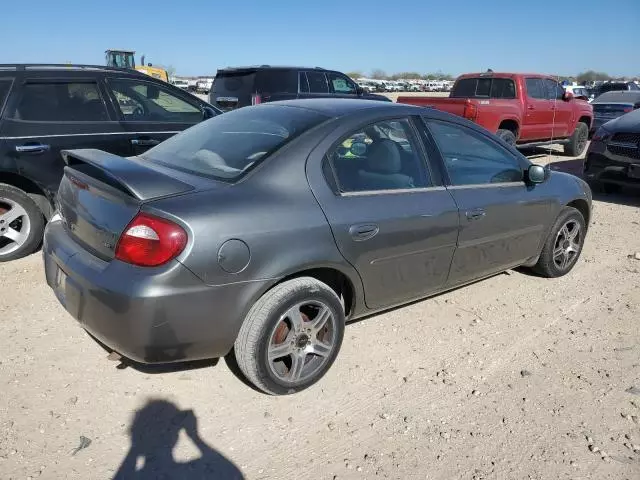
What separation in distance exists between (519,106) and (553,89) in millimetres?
1738

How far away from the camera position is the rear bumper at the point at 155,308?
7.88 ft

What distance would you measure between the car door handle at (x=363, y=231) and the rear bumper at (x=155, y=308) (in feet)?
2.11

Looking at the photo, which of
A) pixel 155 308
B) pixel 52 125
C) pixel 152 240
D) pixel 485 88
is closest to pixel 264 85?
pixel 485 88

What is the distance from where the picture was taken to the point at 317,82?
11406 mm

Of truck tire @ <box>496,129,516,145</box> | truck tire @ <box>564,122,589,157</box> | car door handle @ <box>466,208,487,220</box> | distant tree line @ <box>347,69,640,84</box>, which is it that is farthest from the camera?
distant tree line @ <box>347,69,640,84</box>

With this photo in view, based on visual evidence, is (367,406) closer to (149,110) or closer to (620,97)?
(149,110)

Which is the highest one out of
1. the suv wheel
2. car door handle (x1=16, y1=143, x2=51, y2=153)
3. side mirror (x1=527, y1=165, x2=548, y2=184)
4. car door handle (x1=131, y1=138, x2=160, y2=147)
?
side mirror (x1=527, y1=165, x2=548, y2=184)

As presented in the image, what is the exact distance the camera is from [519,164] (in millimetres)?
4121

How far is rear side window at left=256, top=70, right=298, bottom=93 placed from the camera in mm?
10484

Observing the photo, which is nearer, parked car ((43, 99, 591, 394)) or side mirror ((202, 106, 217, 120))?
parked car ((43, 99, 591, 394))

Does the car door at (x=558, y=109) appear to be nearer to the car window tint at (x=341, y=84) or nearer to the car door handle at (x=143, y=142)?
the car window tint at (x=341, y=84)

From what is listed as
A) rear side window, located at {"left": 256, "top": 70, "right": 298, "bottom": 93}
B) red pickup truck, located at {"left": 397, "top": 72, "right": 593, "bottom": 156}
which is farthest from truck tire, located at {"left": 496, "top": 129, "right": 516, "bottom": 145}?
rear side window, located at {"left": 256, "top": 70, "right": 298, "bottom": 93}

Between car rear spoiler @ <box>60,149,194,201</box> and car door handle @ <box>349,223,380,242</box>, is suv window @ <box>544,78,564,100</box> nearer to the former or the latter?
car door handle @ <box>349,223,380,242</box>

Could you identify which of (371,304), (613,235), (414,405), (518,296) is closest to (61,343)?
(371,304)
